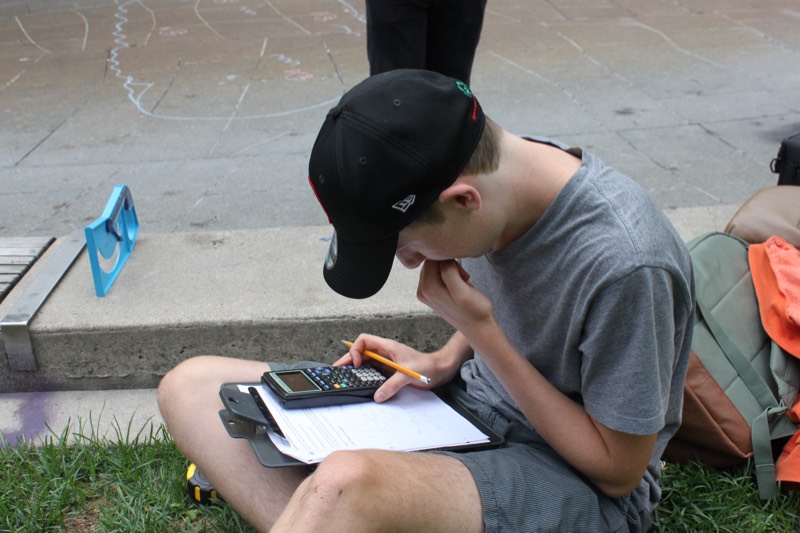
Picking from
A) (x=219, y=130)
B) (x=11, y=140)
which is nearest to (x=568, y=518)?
(x=219, y=130)

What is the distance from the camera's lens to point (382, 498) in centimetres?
153

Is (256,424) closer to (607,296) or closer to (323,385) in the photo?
(323,385)

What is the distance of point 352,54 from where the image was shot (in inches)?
286

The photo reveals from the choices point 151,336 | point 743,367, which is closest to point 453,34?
point 151,336

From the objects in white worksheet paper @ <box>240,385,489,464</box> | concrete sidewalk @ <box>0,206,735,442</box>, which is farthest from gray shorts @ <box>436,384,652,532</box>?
concrete sidewalk @ <box>0,206,735,442</box>

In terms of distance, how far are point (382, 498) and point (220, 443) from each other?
2.27ft

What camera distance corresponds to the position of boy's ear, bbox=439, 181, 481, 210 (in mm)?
1548

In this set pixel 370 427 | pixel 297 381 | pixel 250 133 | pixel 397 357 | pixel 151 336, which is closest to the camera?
pixel 370 427

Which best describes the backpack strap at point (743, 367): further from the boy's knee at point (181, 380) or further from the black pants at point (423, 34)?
the black pants at point (423, 34)

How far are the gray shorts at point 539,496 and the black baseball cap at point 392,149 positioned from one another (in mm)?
527

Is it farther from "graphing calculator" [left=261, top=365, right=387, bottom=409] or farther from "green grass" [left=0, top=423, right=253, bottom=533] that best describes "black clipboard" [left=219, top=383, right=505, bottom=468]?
"green grass" [left=0, top=423, right=253, bottom=533]

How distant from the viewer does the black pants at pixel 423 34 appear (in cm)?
332

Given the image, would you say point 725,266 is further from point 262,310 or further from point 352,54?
point 352,54

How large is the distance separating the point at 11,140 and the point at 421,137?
4.86 meters
